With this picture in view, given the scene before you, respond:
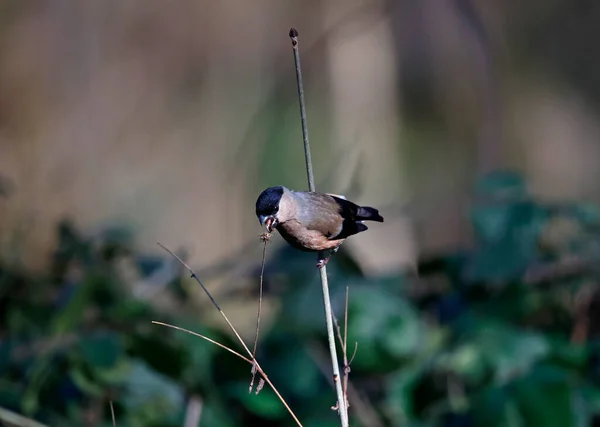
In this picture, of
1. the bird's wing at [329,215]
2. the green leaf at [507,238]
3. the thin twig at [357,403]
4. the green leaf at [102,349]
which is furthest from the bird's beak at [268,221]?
the green leaf at [507,238]

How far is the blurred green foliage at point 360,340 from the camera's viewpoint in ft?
Result: 7.80

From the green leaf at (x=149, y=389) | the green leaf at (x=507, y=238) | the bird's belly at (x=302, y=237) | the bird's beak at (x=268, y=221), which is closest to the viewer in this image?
the bird's beak at (x=268, y=221)

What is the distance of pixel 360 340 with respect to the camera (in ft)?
8.87

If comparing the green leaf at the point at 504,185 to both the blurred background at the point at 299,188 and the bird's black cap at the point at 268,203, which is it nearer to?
the blurred background at the point at 299,188

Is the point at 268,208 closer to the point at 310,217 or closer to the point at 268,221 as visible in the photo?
the point at 268,221

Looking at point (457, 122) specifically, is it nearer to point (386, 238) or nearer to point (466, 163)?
point (466, 163)

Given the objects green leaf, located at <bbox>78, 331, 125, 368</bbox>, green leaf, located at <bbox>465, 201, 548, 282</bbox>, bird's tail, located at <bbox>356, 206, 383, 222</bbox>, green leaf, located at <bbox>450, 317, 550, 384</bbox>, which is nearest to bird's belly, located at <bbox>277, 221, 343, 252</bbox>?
bird's tail, located at <bbox>356, 206, 383, 222</bbox>

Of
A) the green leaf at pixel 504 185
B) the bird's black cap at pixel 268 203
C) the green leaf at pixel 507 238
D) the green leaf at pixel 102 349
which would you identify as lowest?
the green leaf at pixel 102 349

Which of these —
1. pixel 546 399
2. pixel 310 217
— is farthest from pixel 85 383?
pixel 546 399

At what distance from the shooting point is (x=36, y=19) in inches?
205

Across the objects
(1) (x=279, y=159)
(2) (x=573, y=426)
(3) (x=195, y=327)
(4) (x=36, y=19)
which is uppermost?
(4) (x=36, y=19)

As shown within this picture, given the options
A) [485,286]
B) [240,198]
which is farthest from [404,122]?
[485,286]

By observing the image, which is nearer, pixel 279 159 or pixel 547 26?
pixel 279 159

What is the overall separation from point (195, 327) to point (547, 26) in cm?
438
